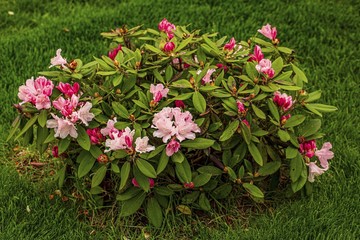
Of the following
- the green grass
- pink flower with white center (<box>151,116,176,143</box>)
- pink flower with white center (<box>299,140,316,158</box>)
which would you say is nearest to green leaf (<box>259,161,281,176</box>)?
pink flower with white center (<box>299,140,316,158</box>)

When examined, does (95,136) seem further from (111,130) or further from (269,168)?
(269,168)

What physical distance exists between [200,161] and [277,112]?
45 centimetres

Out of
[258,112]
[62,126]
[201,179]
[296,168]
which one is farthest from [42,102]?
[296,168]

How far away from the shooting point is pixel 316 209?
2816mm

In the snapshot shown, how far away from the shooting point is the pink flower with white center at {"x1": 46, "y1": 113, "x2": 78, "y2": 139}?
8.14 feet

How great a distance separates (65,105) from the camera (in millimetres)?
2488

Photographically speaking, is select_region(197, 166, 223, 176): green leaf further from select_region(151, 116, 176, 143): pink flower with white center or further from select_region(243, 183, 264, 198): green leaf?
select_region(151, 116, 176, 143): pink flower with white center

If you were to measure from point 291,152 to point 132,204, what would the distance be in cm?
76

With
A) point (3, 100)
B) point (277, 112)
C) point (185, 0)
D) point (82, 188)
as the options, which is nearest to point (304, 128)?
point (277, 112)

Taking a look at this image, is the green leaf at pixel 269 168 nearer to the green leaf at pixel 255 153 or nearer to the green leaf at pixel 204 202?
the green leaf at pixel 255 153

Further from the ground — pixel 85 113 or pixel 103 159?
pixel 85 113

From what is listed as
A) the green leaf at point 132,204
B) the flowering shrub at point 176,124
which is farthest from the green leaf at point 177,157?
the green leaf at point 132,204

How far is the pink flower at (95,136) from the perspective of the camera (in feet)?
8.55

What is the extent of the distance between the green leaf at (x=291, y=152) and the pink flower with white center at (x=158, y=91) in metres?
0.61
